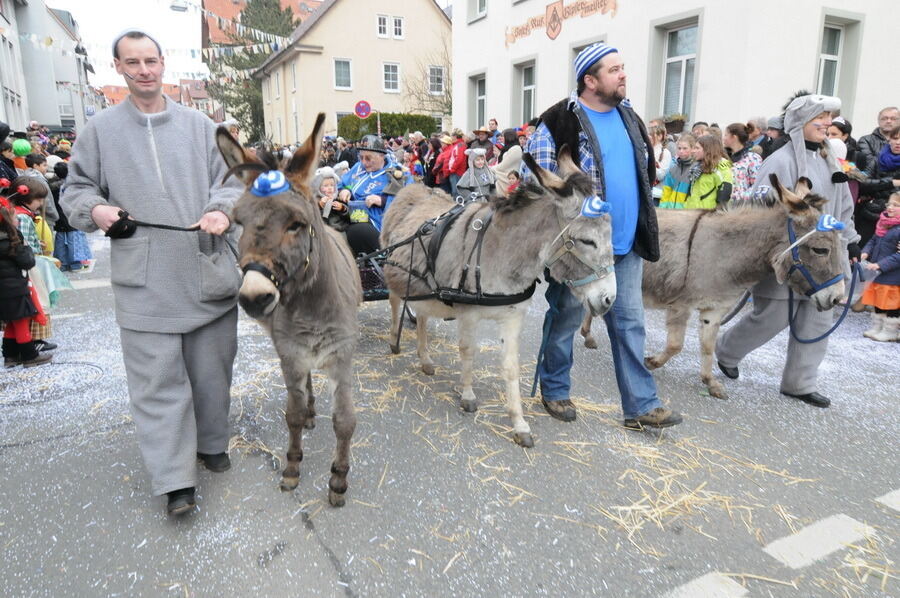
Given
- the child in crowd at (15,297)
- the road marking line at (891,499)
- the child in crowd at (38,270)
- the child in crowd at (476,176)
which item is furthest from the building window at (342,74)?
the road marking line at (891,499)

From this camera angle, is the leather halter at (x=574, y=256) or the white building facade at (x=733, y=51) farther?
the white building facade at (x=733, y=51)

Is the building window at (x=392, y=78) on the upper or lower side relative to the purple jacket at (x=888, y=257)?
upper

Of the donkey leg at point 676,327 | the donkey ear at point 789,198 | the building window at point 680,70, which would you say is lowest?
the donkey leg at point 676,327

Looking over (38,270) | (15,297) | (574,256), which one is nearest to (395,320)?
(574,256)

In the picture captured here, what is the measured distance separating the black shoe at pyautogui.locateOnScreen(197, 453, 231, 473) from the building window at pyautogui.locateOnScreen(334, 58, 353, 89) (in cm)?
3442

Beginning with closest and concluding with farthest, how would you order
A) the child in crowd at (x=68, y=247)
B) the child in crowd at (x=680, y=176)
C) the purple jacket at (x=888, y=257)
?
the purple jacket at (x=888, y=257) < the child in crowd at (x=680, y=176) < the child in crowd at (x=68, y=247)

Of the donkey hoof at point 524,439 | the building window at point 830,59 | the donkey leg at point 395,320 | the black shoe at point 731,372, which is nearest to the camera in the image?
the donkey hoof at point 524,439

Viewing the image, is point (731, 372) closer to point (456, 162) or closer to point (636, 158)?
point (636, 158)

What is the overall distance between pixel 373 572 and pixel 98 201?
6.99 feet

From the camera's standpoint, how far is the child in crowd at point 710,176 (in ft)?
19.6

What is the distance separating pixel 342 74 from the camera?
112 feet

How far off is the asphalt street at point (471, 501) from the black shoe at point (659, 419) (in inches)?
3.3

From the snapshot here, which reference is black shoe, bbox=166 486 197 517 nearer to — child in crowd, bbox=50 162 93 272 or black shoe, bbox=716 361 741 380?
black shoe, bbox=716 361 741 380

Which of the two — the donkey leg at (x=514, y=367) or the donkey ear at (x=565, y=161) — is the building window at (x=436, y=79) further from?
the donkey leg at (x=514, y=367)
